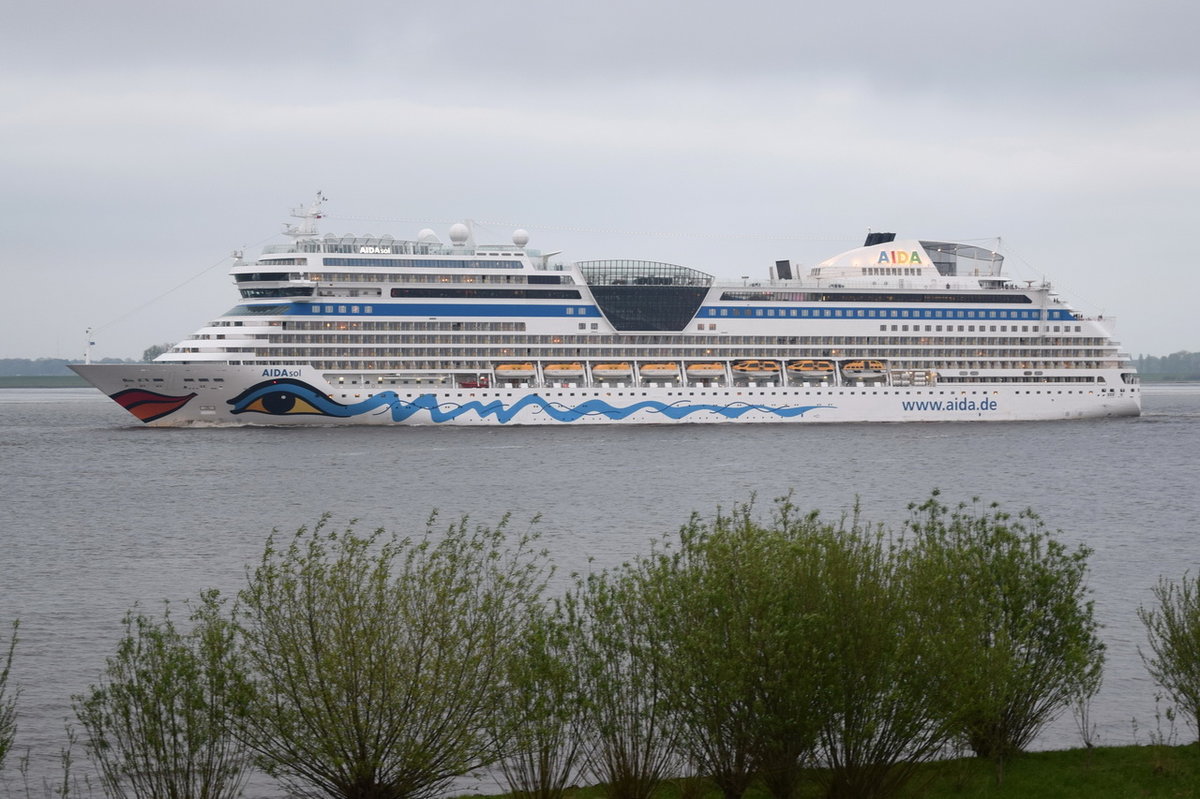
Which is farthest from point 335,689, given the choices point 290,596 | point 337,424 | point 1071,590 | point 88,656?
point 337,424

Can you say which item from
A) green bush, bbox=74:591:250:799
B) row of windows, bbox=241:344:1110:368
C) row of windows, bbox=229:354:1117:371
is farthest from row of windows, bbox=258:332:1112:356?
green bush, bbox=74:591:250:799

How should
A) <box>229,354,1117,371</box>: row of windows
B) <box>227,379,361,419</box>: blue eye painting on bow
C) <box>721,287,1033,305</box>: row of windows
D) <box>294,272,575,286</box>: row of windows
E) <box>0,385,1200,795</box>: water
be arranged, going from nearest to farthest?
<box>0,385,1200,795</box>: water
<box>227,379,361,419</box>: blue eye painting on bow
<box>229,354,1117,371</box>: row of windows
<box>294,272,575,286</box>: row of windows
<box>721,287,1033,305</box>: row of windows

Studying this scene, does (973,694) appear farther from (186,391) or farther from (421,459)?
(186,391)

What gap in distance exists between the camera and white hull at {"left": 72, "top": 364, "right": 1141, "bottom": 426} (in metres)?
74.7

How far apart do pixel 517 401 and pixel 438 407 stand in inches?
193

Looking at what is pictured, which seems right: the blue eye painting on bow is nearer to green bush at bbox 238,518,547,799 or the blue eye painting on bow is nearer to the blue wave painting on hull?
the blue wave painting on hull

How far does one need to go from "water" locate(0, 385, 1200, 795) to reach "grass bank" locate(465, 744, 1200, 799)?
2.32m

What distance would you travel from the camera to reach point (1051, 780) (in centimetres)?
1758

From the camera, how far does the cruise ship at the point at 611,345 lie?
75.6m

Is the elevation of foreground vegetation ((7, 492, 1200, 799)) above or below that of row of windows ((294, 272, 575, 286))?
below

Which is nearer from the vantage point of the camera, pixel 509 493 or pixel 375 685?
pixel 375 685

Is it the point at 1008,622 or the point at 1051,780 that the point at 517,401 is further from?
the point at 1051,780
